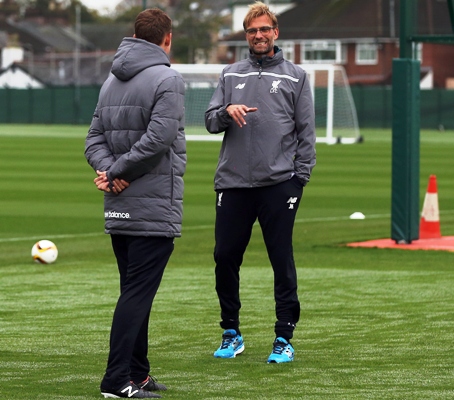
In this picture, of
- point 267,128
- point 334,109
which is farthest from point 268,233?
point 334,109

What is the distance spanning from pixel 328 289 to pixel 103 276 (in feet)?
7.33

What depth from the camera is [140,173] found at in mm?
6184

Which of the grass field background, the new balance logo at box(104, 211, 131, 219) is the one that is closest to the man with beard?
the grass field background

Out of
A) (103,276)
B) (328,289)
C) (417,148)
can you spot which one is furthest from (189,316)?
(417,148)

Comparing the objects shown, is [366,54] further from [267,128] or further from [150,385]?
[150,385]

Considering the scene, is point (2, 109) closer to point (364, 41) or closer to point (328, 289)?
point (364, 41)

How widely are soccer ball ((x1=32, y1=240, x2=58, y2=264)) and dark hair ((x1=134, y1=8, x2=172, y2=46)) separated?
6.46 m

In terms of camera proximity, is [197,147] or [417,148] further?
[197,147]

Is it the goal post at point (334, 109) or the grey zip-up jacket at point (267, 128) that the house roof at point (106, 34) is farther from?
the grey zip-up jacket at point (267, 128)

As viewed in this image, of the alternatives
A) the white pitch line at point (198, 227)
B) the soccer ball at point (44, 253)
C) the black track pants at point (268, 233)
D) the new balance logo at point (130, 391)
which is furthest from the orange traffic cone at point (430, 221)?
the new balance logo at point (130, 391)

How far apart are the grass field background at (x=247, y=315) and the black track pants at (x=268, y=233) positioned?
358 millimetres

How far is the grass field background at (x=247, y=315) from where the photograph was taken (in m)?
6.55

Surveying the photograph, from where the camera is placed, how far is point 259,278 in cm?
1131

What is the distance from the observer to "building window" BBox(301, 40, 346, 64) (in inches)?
3194
